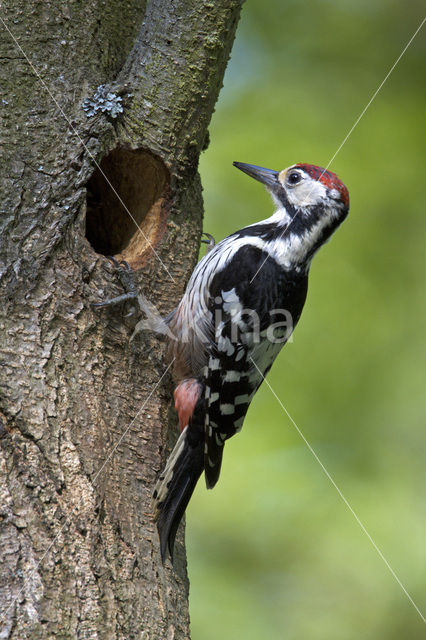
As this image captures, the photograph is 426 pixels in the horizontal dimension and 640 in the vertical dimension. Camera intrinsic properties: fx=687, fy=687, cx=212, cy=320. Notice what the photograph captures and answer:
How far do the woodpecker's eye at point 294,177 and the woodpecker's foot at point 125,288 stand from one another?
1.13m

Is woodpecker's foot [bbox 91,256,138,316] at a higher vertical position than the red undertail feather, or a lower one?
higher

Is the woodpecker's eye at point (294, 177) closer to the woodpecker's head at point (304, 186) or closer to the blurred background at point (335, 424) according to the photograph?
the woodpecker's head at point (304, 186)

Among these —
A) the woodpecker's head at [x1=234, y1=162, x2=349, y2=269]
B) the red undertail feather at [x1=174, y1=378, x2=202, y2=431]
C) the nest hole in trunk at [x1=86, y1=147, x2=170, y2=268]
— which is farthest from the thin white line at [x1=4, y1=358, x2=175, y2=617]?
the woodpecker's head at [x1=234, y1=162, x2=349, y2=269]

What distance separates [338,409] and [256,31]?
8.64ft

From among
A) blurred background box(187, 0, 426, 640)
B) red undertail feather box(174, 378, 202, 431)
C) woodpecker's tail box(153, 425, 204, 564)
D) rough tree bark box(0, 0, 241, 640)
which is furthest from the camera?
blurred background box(187, 0, 426, 640)

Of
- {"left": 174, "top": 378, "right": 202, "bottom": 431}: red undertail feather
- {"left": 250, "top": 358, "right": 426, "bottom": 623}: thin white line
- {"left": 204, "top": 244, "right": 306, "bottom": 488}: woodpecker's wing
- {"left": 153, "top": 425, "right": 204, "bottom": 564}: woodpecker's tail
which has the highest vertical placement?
{"left": 204, "top": 244, "right": 306, "bottom": 488}: woodpecker's wing

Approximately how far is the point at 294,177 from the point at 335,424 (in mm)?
1542

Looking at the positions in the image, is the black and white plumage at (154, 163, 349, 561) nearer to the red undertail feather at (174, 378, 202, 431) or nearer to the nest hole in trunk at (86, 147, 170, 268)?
the red undertail feather at (174, 378, 202, 431)

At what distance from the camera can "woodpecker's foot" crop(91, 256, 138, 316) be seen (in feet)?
8.51

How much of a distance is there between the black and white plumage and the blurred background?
33.2 inches

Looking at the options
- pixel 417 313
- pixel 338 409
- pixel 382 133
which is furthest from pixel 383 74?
pixel 338 409

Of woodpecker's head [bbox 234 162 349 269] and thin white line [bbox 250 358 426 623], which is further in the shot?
thin white line [bbox 250 358 426 623]

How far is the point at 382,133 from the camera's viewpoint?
14.3 ft

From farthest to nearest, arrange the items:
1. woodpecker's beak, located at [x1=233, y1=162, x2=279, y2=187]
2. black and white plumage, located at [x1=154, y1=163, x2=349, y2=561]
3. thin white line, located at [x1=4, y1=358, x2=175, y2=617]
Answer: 1. woodpecker's beak, located at [x1=233, y1=162, x2=279, y2=187]
2. black and white plumage, located at [x1=154, y1=163, x2=349, y2=561]
3. thin white line, located at [x1=4, y1=358, x2=175, y2=617]
